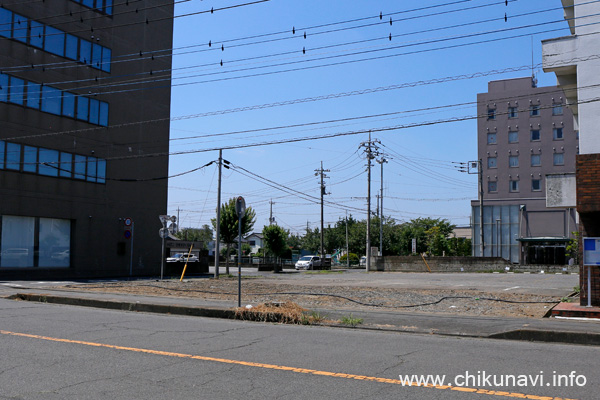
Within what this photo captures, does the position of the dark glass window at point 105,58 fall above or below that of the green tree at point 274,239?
above

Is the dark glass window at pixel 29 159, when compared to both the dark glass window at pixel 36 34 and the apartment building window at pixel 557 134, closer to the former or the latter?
the dark glass window at pixel 36 34

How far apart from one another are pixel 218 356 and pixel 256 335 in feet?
7.53

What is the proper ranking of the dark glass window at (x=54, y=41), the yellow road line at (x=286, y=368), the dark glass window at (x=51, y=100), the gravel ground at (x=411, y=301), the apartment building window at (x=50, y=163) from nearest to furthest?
the yellow road line at (x=286, y=368)
the gravel ground at (x=411, y=301)
the apartment building window at (x=50, y=163)
the dark glass window at (x=51, y=100)
the dark glass window at (x=54, y=41)

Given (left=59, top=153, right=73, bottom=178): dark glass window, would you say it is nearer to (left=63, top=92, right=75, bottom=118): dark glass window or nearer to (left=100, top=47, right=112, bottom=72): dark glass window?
(left=63, top=92, right=75, bottom=118): dark glass window

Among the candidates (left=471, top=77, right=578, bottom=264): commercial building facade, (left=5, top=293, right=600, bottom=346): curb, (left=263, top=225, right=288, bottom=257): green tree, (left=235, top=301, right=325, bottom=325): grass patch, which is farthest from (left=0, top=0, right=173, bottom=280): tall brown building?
(left=471, top=77, right=578, bottom=264): commercial building facade

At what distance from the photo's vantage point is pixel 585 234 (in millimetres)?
14625

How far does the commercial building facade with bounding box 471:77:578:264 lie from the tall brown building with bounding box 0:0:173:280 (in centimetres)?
4273

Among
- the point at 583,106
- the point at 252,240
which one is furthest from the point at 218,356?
the point at 252,240

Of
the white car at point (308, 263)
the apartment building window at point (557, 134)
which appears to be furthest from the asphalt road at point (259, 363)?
the apartment building window at point (557, 134)

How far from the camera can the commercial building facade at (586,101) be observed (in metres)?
14.1

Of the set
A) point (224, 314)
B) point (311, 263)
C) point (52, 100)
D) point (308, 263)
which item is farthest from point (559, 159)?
point (224, 314)

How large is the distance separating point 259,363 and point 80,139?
32.1 metres

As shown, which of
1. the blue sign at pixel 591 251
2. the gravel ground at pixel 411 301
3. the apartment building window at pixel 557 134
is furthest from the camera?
the apartment building window at pixel 557 134

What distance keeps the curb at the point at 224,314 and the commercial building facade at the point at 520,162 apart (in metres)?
56.5
